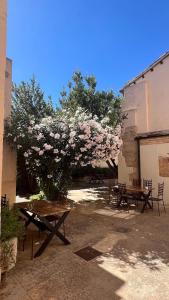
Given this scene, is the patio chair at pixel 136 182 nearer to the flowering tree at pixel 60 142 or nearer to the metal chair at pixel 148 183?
the metal chair at pixel 148 183

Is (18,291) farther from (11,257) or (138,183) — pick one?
(138,183)

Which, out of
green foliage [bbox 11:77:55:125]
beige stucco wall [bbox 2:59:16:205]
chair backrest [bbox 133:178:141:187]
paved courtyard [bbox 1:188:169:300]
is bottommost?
paved courtyard [bbox 1:188:169:300]

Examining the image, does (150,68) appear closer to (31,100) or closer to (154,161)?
(154,161)

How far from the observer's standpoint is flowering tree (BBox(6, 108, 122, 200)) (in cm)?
676

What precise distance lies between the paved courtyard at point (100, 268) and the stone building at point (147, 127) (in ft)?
14.3

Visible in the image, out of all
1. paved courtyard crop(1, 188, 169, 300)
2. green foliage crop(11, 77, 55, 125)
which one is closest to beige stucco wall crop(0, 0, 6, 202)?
paved courtyard crop(1, 188, 169, 300)

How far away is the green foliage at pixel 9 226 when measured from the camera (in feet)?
11.3

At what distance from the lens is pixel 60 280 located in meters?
3.31

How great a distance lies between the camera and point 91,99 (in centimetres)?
1071

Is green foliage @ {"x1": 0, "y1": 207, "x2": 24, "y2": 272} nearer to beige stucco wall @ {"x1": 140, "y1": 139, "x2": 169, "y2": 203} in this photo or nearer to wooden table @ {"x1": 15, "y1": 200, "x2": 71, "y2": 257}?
wooden table @ {"x1": 15, "y1": 200, "x2": 71, "y2": 257}

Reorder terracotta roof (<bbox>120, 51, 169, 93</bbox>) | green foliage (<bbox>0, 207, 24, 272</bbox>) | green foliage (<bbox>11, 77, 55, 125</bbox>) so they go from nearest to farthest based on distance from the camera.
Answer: green foliage (<bbox>0, 207, 24, 272</bbox>) < green foliage (<bbox>11, 77, 55, 125</bbox>) < terracotta roof (<bbox>120, 51, 169, 93</bbox>)

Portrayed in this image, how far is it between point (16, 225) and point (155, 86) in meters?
9.90

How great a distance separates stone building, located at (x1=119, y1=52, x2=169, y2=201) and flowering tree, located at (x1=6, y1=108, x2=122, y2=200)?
2.98 m

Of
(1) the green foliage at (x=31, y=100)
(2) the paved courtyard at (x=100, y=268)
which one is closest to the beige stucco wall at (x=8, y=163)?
(2) the paved courtyard at (x=100, y=268)
